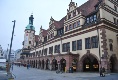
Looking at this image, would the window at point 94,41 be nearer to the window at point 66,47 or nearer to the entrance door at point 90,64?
the entrance door at point 90,64

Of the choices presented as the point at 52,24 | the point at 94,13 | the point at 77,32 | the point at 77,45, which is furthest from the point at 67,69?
the point at 52,24

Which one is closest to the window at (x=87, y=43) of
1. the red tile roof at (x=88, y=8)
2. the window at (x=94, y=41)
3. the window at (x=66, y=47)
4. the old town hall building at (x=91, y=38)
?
the old town hall building at (x=91, y=38)

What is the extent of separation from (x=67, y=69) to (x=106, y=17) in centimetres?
1360

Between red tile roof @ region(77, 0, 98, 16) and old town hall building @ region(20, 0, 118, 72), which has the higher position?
red tile roof @ region(77, 0, 98, 16)

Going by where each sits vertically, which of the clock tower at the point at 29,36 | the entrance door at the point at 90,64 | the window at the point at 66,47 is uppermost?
the clock tower at the point at 29,36

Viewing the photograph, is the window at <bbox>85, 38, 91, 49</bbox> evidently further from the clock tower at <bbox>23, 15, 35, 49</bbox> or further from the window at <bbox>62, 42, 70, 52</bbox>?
the clock tower at <bbox>23, 15, 35, 49</bbox>

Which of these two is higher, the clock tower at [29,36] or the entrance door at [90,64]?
the clock tower at [29,36]

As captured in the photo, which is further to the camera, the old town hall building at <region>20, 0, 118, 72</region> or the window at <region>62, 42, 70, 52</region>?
the window at <region>62, 42, 70, 52</region>

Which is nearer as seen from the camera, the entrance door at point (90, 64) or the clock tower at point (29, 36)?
the entrance door at point (90, 64)

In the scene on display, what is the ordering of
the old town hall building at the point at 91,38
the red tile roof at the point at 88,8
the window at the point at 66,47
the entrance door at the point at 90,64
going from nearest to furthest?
the old town hall building at the point at 91,38
the entrance door at the point at 90,64
the red tile roof at the point at 88,8
the window at the point at 66,47

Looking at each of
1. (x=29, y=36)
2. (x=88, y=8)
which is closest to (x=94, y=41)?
(x=88, y=8)

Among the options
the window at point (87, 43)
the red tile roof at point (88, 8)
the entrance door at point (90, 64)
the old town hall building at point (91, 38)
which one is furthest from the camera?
the red tile roof at point (88, 8)

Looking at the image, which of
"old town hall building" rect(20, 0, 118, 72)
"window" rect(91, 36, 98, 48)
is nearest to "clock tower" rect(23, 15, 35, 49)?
"old town hall building" rect(20, 0, 118, 72)

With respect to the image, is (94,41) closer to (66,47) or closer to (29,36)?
(66,47)
